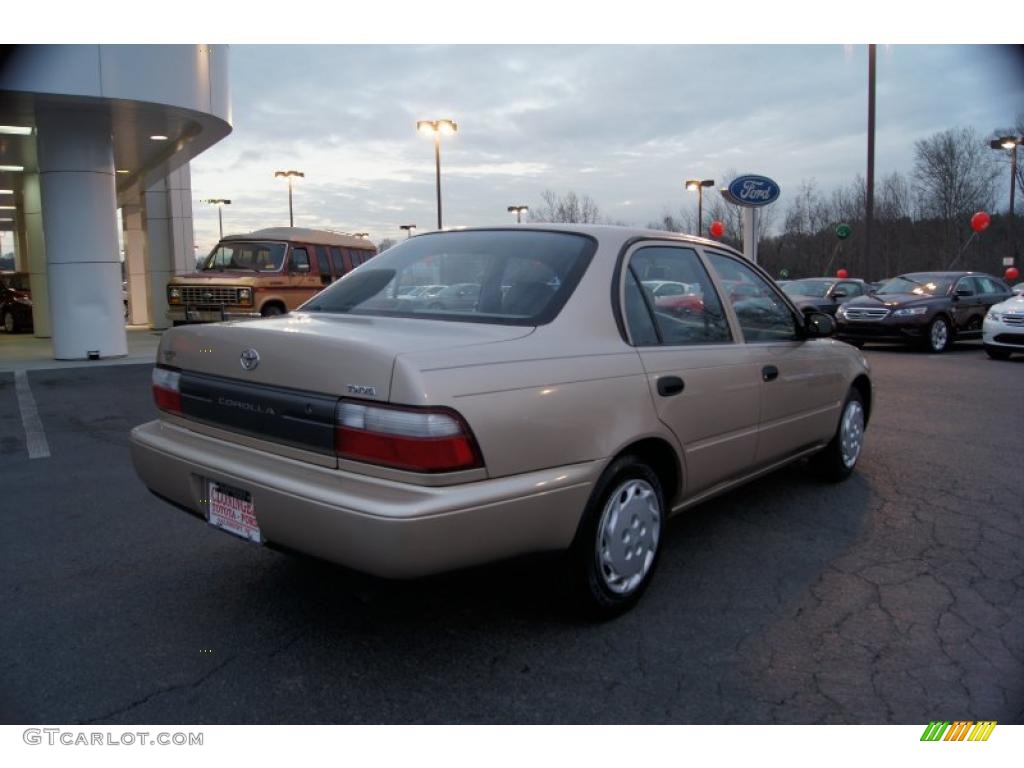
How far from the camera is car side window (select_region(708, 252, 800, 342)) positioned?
4.24m

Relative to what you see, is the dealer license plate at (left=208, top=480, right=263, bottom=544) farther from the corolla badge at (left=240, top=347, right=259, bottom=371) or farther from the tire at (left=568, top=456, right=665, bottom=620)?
the tire at (left=568, top=456, right=665, bottom=620)

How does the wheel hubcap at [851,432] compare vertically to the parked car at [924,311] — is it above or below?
below

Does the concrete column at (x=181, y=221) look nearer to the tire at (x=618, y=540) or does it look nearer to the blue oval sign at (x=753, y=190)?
the blue oval sign at (x=753, y=190)

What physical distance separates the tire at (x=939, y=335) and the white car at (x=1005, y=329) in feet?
3.82

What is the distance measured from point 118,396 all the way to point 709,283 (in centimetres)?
800

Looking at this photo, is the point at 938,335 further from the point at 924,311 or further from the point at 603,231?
the point at 603,231

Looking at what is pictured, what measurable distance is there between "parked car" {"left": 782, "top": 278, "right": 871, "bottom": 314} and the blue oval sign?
3628 mm

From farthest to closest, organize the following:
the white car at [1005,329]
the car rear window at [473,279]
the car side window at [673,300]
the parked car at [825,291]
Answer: the parked car at [825,291]
the white car at [1005,329]
the car side window at [673,300]
the car rear window at [473,279]

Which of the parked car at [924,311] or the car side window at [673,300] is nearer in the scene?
the car side window at [673,300]

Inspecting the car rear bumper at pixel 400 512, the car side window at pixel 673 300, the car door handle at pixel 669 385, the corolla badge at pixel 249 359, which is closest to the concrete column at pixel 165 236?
the car side window at pixel 673 300

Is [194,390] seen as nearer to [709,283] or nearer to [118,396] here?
[709,283]

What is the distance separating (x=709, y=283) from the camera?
4.12 meters
